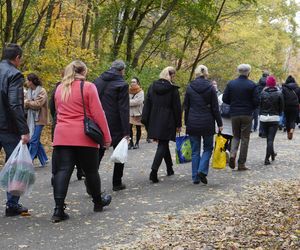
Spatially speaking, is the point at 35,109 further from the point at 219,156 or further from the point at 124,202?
the point at 219,156

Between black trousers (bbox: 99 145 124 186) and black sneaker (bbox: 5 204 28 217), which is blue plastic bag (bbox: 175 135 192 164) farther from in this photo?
black sneaker (bbox: 5 204 28 217)

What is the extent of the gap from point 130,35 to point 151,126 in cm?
1449

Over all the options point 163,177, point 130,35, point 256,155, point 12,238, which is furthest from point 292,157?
point 130,35

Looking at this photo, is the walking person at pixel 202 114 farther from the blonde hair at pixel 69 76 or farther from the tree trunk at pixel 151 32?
the tree trunk at pixel 151 32

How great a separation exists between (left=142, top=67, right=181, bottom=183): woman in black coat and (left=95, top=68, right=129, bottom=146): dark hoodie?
1.19m

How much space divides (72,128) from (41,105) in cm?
454

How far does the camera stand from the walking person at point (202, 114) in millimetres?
8625

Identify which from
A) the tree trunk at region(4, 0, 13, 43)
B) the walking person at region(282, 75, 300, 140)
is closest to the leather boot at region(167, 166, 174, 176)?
the walking person at region(282, 75, 300, 140)

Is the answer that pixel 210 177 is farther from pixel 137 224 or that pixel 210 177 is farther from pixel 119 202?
pixel 137 224

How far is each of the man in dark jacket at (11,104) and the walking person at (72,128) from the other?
0.46 meters

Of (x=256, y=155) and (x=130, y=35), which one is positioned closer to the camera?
(x=256, y=155)

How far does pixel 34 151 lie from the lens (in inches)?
421

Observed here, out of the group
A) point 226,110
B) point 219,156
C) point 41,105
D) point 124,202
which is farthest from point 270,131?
point 41,105

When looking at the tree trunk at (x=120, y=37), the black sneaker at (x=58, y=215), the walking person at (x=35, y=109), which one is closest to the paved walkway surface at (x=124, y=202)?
the black sneaker at (x=58, y=215)
